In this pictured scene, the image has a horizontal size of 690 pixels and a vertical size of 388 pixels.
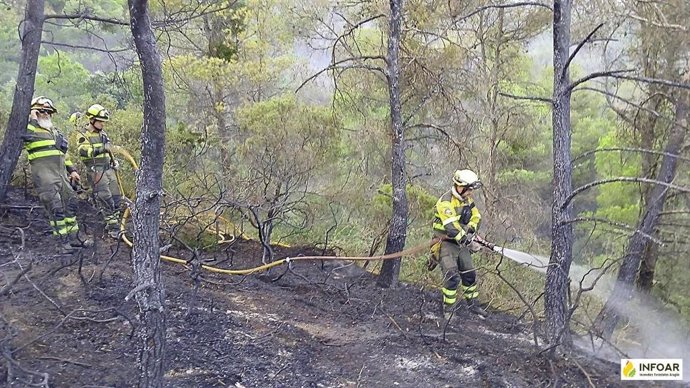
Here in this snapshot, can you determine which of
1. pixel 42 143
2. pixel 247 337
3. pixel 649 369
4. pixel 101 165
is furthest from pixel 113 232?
pixel 649 369

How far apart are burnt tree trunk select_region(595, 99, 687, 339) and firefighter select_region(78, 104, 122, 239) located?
7800 mm

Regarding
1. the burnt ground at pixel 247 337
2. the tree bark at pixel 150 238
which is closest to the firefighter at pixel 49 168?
the burnt ground at pixel 247 337

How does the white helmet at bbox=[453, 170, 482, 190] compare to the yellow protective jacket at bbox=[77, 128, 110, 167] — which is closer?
the white helmet at bbox=[453, 170, 482, 190]

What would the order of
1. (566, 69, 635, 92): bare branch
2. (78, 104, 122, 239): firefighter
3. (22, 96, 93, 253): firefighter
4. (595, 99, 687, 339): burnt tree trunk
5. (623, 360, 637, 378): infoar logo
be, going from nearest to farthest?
1. (566, 69, 635, 92): bare branch
2. (623, 360, 637, 378): infoar logo
3. (22, 96, 93, 253): firefighter
4. (78, 104, 122, 239): firefighter
5. (595, 99, 687, 339): burnt tree trunk

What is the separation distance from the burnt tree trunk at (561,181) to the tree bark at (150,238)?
4.01 m

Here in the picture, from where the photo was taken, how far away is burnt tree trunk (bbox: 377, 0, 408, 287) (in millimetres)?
7535

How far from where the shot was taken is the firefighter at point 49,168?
6953mm

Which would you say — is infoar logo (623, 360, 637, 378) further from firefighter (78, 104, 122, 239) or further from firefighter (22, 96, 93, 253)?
firefighter (22, 96, 93, 253)

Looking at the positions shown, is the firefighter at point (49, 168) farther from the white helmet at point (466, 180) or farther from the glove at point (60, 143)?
the white helmet at point (466, 180)

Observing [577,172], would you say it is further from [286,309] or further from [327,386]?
[327,386]

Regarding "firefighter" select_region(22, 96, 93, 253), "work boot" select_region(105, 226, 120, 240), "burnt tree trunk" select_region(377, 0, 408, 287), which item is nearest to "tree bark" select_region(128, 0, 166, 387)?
"firefighter" select_region(22, 96, 93, 253)

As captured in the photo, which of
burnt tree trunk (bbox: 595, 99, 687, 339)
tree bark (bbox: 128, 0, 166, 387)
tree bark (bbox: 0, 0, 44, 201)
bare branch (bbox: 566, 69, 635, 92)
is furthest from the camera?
burnt tree trunk (bbox: 595, 99, 687, 339)

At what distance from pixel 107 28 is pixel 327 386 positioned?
8.40 metres

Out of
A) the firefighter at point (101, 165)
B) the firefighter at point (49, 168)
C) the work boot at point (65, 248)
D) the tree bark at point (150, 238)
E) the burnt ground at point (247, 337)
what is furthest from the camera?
the firefighter at point (101, 165)
